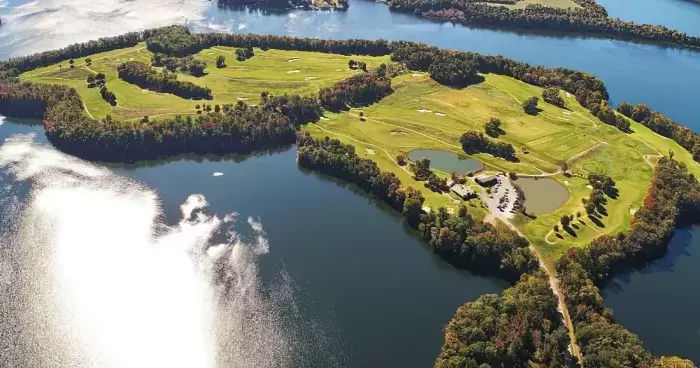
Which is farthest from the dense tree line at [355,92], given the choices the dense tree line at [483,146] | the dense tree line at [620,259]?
the dense tree line at [620,259]

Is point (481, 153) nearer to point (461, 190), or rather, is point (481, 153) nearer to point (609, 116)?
point (461, 190)

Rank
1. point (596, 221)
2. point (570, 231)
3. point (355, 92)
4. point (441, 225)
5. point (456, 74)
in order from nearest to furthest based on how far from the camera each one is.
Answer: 1. point (441, 225)
2. point (570, 231)
3. point (596, 221)
4. point (355, 92)
5. point (456, 74)

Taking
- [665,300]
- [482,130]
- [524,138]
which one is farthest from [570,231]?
[482,130]

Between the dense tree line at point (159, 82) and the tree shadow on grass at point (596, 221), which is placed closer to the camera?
the tree shadow on grass at point (596, 221)

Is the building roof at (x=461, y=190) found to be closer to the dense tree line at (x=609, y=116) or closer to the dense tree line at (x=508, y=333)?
the dense tree line at (x=508, y=333)

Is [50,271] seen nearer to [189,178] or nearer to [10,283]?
[10,283]

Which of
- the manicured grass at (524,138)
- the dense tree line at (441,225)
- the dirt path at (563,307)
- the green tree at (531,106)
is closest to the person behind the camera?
the dirt path at (563,307)

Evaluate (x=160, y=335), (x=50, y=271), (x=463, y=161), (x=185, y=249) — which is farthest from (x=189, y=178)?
(x=463, y=161)

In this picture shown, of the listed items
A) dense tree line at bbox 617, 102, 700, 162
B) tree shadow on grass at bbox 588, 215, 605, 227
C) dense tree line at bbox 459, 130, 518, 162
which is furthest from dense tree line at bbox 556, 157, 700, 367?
dense tree line at bbox 459, 130, 518, 162
